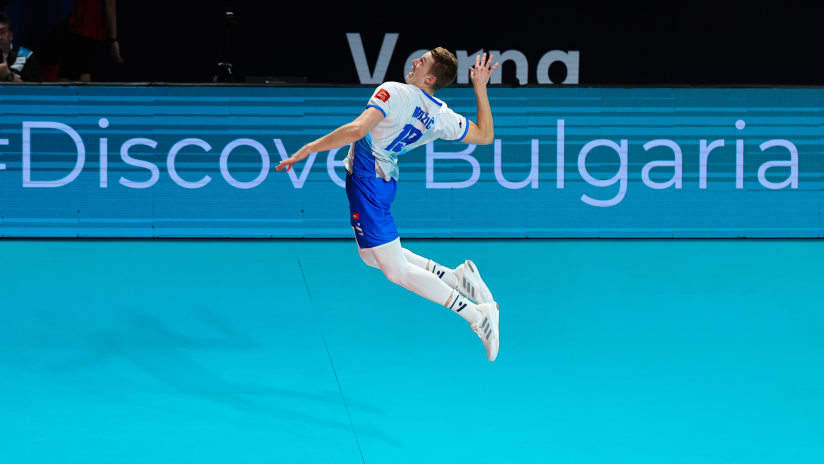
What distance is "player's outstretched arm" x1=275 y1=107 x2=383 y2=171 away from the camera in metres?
5.55

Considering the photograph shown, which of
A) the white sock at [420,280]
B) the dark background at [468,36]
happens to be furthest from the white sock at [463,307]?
the dark background at [468,36]

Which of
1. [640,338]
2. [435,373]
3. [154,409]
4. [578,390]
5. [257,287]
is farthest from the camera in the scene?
[257,287]

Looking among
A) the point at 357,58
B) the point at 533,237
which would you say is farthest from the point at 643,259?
the point at 357,58

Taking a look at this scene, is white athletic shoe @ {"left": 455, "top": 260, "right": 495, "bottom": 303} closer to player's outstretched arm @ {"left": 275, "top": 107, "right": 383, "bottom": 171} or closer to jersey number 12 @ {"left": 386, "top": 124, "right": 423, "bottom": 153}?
Result: jersey number 12 @ {"left": 386, "top": 124, "right": 423, "bottom": 153}

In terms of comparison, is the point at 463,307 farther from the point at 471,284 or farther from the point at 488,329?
the point at 471,284

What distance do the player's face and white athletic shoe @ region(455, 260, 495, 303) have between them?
132 centimetres

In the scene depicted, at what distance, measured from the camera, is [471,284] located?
6.71 m

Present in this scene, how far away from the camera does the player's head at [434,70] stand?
6.04 metres

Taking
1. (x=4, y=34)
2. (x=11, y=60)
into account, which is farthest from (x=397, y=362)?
(x=11, y=60)

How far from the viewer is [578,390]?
5484 mm

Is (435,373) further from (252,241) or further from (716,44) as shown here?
(716,44)

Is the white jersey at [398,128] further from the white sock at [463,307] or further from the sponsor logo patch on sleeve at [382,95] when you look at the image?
the white sock at [463,307]

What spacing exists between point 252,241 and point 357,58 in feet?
18.0

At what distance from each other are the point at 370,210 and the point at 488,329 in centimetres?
106
